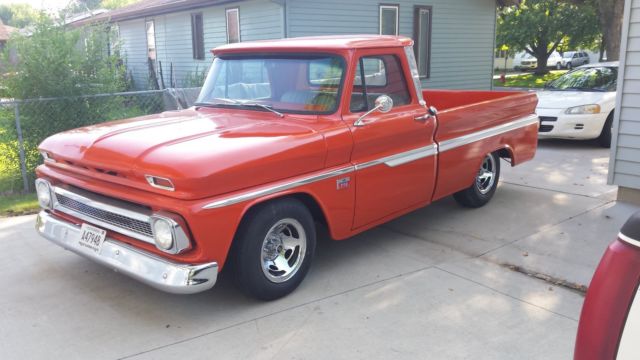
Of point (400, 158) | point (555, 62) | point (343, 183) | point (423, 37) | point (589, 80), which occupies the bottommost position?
point (343, 183)

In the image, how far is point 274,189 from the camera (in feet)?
12.9

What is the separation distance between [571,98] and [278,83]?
24.0 ft

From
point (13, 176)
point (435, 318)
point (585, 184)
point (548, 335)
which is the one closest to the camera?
point (548, 335)

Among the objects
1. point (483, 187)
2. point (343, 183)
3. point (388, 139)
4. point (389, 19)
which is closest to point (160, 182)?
point (343, 183)

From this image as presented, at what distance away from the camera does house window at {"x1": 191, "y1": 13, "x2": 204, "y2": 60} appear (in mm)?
16234

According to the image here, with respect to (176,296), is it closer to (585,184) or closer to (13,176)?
(13,176)

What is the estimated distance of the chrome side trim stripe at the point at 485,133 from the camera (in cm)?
555

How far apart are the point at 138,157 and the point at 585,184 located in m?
6.12

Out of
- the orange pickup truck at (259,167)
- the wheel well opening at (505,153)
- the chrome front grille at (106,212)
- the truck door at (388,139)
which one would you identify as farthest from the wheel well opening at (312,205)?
the wheel well opening at (505,153)

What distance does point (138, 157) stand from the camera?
3.71 meters

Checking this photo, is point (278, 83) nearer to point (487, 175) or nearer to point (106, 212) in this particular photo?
point (106, 212)

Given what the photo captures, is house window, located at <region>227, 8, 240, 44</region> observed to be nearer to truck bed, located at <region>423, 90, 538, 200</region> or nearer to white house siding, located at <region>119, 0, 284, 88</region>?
white house siding, located at <region>119, 0, 284, 88</region>

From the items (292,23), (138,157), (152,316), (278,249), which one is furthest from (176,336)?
(292,23)

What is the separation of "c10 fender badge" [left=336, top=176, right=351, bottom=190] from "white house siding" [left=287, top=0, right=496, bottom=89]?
867 cm
